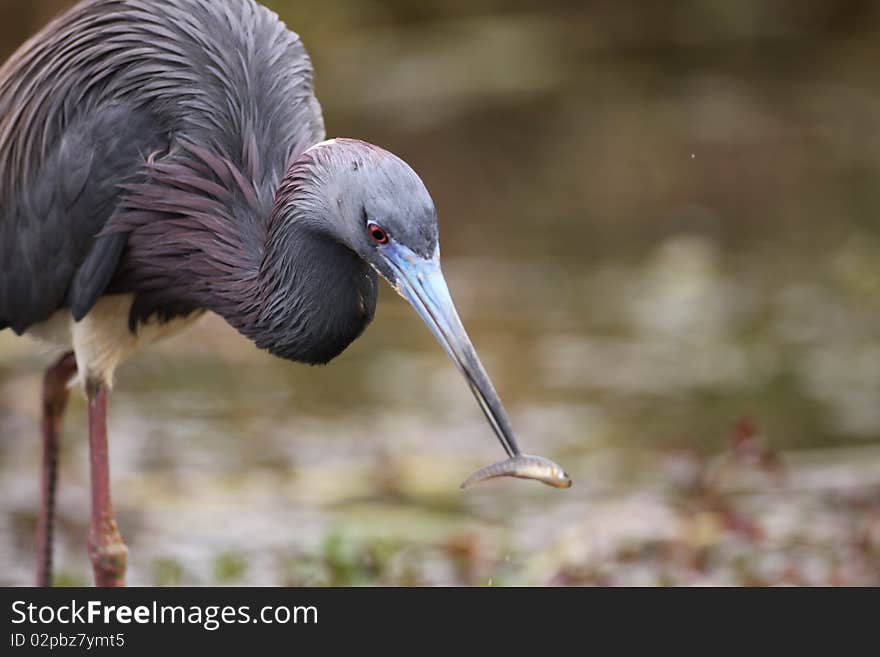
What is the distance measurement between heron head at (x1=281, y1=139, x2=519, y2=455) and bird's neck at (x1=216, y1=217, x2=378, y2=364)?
0.77 feet

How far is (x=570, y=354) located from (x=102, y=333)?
362cm

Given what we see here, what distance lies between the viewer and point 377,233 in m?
4.13

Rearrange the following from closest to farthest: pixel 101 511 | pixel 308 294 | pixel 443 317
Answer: pixel 443 317
pixel 308 294
pixel 101 511

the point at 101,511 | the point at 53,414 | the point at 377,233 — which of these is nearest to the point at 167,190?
the point at 377,233

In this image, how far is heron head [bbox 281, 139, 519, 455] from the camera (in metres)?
4.08

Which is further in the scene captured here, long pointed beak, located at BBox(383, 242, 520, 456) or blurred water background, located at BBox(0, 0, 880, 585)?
blurred water background, located at BBox(0, 0, 880, 585)

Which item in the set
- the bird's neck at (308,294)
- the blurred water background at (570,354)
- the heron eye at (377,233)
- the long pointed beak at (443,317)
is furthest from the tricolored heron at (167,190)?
the blurred water background at (570,354)

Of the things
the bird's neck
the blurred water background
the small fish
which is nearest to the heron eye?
the bird's neck

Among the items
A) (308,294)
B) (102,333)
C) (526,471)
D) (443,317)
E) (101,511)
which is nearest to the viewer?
(526,471)

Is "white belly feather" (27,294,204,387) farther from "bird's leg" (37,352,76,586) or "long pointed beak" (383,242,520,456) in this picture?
"long pointed beak" (383,242,520,456)

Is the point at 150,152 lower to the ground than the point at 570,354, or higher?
lower

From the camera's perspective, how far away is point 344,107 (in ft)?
37.9

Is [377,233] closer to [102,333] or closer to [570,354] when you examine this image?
[102,333]

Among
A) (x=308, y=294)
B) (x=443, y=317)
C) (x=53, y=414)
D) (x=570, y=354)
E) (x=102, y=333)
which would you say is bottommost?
(x=443, y=317)
